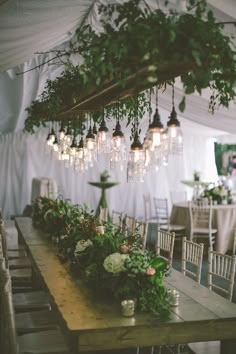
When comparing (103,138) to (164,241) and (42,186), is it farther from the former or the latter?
(42,186)

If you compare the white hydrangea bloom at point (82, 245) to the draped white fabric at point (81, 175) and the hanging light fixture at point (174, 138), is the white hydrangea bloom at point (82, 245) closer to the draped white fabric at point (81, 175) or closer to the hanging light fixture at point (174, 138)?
the hanging light fixture at point (174, 138)

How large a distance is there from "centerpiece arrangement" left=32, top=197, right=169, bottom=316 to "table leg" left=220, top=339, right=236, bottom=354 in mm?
486

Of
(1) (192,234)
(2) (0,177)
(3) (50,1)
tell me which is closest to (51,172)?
(2) (0,177)

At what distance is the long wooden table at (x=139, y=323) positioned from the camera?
9.25 feet

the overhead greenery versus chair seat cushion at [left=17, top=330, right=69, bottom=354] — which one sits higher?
the overhead greenery

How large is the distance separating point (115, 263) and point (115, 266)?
0.8 inches

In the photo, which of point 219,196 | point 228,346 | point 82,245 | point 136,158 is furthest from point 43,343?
point 219,196

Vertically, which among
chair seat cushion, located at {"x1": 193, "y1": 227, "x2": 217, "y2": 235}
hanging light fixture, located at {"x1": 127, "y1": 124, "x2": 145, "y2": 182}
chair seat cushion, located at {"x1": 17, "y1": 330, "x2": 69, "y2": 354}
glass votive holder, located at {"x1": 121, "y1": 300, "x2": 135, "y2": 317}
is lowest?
chair seat cushion, located at {"x1": 17, "y1": 330, "x2": 69, "y2": 354}

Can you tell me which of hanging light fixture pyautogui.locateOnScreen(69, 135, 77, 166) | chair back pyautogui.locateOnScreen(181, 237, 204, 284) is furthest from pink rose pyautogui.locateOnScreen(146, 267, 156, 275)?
hanging light fixture pyautogui.locateOnScreen(69, 135, 77, 166)

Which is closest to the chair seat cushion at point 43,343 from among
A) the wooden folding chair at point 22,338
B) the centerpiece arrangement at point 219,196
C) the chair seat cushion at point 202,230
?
the wooden folding chair at point 22,338

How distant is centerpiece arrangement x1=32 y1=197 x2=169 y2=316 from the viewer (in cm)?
314

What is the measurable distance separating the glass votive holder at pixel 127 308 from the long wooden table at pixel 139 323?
0.11 ft

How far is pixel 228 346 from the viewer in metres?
3.25

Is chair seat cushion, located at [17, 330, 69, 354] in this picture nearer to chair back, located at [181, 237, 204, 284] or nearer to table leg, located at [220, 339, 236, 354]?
table leg, located at [220, 339, 236, 354]
